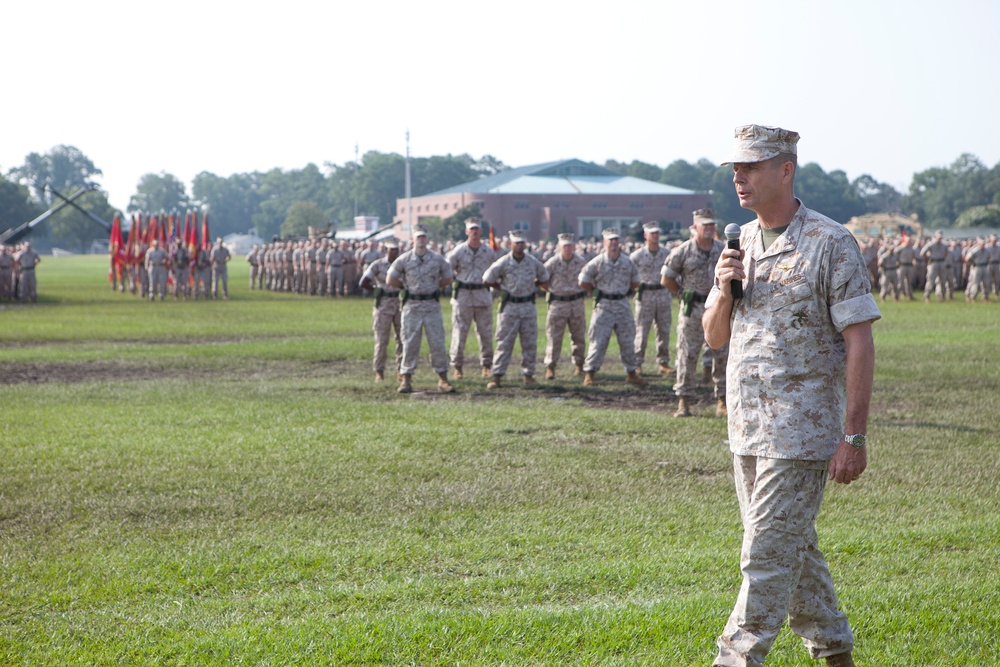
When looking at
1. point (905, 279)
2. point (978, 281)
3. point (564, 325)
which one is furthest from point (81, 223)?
point (564, 325)

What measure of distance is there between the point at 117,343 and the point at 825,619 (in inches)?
721

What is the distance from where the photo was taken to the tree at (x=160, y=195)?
7288 inches

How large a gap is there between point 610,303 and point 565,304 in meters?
1.00

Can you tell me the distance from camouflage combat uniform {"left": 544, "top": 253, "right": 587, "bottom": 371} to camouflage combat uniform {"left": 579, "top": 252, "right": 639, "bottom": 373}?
2.20 feet

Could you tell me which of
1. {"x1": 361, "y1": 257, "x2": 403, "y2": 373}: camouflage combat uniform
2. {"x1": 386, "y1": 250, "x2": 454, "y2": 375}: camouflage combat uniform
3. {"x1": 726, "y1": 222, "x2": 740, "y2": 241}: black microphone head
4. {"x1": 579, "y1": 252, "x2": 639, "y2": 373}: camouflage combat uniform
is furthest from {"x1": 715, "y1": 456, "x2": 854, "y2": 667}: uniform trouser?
{"x1": 361, "y1": 257, "x2": 403, "y2": 373}: camouflage combat uniform

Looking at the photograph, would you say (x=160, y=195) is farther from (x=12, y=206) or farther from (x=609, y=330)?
(x=609, y=330)

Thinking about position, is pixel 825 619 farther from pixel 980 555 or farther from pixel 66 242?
pixel 66 242

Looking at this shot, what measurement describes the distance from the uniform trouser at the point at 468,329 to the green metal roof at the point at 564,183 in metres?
84.3

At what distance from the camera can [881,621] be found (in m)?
4.82

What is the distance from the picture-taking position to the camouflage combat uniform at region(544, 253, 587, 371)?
49.6ft

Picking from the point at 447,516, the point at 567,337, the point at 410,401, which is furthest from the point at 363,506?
the point at 567,337

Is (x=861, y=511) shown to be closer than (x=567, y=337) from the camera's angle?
Yes

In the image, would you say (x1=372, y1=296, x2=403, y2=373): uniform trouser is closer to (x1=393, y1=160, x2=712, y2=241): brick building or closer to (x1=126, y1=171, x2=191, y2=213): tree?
(x1=393, y1=160, x2=712, y2=241): brick building

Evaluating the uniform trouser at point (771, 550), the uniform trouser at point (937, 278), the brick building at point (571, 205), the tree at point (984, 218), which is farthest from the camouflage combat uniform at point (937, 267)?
the brick building at point (571, 205)
